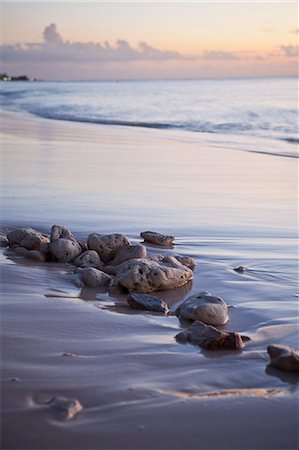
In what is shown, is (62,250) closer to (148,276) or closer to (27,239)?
(27,239)

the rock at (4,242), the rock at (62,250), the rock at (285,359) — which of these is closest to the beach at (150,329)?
the rock at (285,359)

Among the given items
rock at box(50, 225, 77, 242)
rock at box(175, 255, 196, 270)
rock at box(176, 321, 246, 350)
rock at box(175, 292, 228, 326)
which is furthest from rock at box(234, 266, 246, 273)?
rock at box(176, 321, 246, 350)

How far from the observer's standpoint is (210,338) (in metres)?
3.34

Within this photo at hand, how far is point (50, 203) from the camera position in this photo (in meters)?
6.95

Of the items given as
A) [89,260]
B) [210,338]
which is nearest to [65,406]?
[210,338]

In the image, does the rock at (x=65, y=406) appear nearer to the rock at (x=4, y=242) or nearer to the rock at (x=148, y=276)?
the rock at (x=148, y=276)

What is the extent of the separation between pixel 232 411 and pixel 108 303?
5.14 ft

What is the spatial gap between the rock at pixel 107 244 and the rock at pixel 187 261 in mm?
417

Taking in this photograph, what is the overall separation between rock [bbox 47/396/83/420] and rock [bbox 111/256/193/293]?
1756 mm

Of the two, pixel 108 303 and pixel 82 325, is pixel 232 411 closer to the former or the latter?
pixel 82 325

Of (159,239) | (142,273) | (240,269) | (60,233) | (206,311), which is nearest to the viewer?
(206,311)

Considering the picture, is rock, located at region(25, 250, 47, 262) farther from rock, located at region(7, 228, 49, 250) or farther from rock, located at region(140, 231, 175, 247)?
rock, located at region(140, 231, 175, 247)

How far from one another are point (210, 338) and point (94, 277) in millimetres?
1266

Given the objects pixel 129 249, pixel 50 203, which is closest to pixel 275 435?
pixel 129 249
